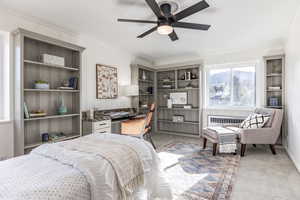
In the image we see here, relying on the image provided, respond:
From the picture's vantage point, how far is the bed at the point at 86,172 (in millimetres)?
905

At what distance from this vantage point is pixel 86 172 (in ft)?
3.51

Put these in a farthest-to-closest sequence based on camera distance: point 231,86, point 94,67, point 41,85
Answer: point 231,86, point 94,67, point 41,85

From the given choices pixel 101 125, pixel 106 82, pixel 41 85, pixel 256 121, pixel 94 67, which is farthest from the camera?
pixel 106 82

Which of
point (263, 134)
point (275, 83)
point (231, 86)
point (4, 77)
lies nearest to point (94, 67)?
point (4, 77)

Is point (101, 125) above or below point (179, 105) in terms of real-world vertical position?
below

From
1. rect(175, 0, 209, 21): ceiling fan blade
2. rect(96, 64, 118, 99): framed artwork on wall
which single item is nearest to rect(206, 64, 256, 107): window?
rect(96, 64, 118, 99): framed artwork on wall

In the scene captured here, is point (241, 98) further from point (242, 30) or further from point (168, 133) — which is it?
point (168, 133)

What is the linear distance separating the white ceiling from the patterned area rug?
2.41 meters

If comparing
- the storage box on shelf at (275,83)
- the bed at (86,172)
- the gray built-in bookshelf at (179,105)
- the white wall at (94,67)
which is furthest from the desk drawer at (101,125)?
the storage box on shelf at (275,83)

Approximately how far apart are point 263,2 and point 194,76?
106 inches

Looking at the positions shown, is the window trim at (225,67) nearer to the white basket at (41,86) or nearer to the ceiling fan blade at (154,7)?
the ceiling fan blade at (154,7)

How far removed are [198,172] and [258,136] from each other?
1.58 metres

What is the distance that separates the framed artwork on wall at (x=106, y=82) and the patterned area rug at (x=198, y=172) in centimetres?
178

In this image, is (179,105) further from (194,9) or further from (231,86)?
(194,9)
